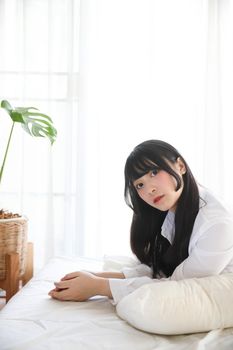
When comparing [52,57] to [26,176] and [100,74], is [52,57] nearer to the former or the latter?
[100,74]

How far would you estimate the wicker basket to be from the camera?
1807mm

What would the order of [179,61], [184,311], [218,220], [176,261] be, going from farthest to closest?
1. [179,61]
2. [176,261]
3. [218,220]
4. [184,311]

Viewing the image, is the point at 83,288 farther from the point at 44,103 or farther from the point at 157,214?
the point at 44,103

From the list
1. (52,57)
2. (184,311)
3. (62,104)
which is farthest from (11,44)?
(184,311)

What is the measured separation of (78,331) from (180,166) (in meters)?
0.63

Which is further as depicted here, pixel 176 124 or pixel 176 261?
pixel 176 124

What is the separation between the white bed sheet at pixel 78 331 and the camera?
1.10 metres

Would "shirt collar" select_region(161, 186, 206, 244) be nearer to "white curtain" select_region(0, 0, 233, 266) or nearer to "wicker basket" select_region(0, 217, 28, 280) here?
"wicker basket" select_region(0, 217, 28, 280)

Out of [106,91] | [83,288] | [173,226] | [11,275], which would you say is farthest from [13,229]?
[106,91]

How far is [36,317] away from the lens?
1254mm

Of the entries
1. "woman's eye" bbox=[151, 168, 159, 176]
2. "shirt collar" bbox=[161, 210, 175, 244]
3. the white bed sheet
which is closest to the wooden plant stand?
the white bed sheet

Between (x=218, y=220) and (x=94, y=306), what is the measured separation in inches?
Answer: 18.5

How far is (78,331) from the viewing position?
116cm

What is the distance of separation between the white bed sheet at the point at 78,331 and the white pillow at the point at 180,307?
0.03 m
